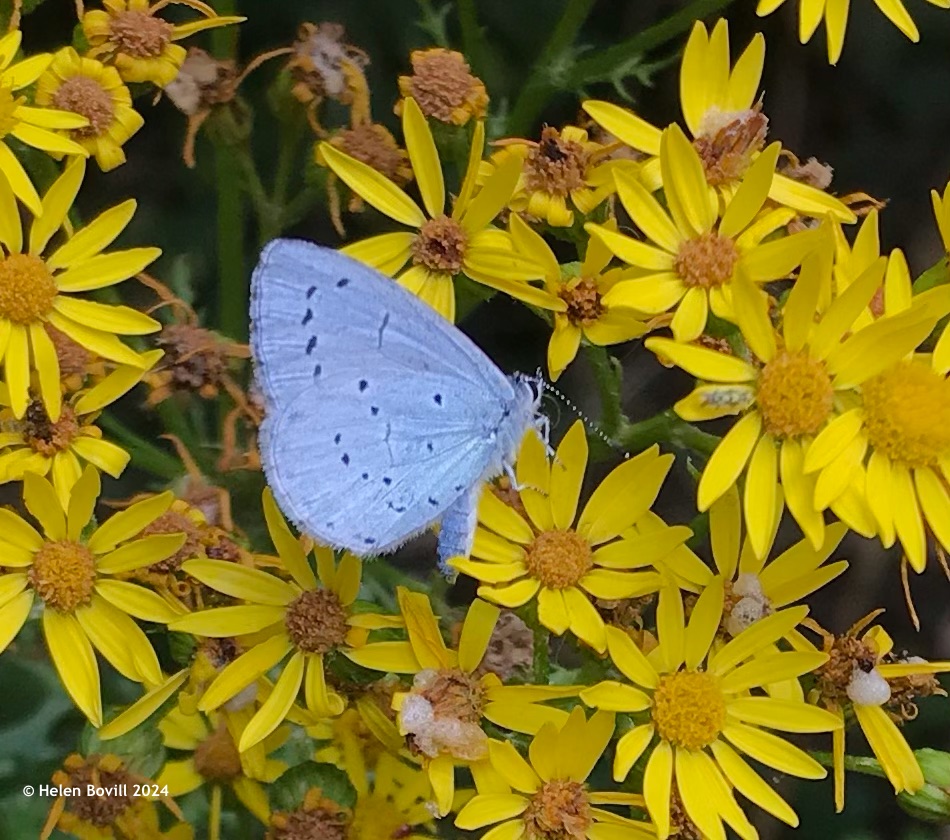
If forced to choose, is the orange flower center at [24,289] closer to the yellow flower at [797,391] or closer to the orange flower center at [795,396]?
the yellow flower at [797,391]

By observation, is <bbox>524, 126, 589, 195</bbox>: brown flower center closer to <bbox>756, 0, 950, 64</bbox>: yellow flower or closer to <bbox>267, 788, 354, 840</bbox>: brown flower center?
<bbox>756, 0, 950, 64</bbox>: yellow flower

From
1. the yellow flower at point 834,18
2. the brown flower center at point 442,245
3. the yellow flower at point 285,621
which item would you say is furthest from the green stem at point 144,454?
the yellow flower at point 834,18

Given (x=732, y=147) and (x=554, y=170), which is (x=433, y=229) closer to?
(x=554, y=170)

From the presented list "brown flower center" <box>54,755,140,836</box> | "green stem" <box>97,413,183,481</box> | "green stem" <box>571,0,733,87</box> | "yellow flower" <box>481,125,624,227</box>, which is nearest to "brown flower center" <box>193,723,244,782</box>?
"brown flower center" <box>54,755,140,836</box>

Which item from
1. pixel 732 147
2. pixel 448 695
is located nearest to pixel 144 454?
pixel 448 695

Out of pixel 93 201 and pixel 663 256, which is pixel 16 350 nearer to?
pixel 663 256

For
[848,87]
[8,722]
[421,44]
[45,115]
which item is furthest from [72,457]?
[848,87]
